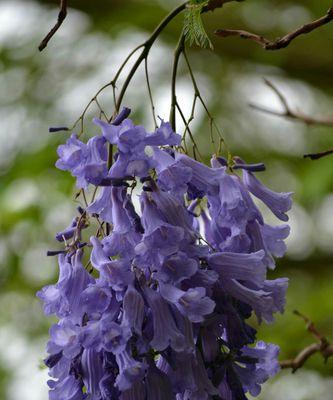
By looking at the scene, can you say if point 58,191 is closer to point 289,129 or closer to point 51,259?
point 51,259

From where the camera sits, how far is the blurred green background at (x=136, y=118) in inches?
100

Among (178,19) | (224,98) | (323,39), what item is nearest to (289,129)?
(224,98)

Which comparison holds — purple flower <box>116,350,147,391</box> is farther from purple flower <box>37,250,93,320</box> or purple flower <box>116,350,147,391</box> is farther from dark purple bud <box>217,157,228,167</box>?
dark purple bud <box>217,157,228,167</box>

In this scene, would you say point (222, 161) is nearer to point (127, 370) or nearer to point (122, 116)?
point (122, 116)

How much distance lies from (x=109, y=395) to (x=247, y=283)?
0.61 ft

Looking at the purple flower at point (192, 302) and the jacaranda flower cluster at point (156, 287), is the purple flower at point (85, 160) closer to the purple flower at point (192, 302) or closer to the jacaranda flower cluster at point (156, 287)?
the jacaranda flower cluster at point (156, 287)

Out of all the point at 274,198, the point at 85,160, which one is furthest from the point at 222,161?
the point at 85,160

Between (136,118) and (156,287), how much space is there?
177 cm

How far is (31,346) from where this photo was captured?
2.86m

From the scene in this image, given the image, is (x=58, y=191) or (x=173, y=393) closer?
(x=173, y=393)

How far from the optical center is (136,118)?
256cm

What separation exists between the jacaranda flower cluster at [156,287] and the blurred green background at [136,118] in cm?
153

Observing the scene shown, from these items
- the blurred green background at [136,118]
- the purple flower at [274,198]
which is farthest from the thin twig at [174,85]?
the blurred green background at [136,118]

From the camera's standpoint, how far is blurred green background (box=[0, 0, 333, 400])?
8.34ft
